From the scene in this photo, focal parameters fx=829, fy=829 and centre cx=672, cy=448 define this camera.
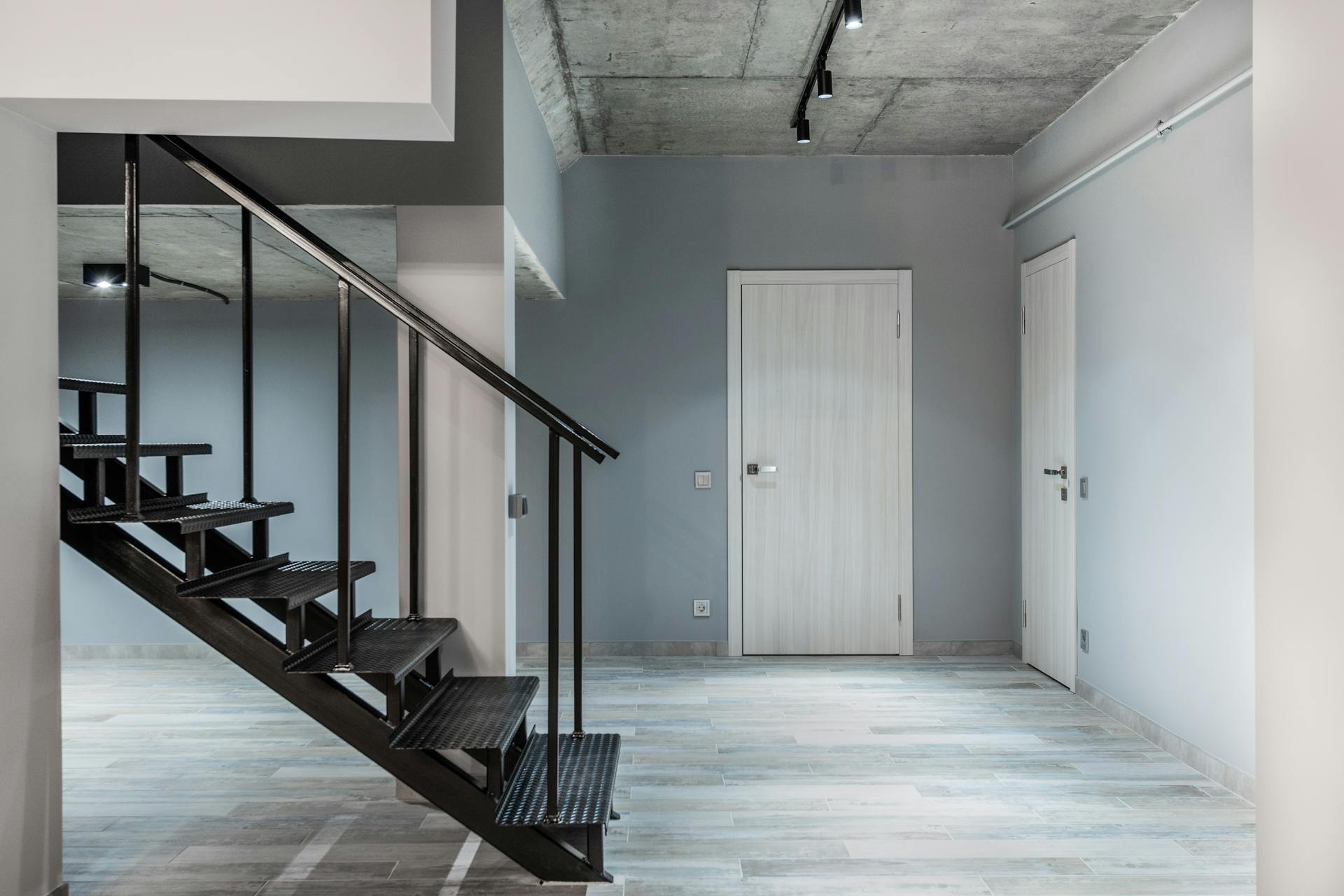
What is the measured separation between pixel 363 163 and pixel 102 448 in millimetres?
1112

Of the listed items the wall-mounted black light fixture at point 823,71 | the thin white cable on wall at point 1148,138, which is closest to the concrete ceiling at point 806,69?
the wall-mounted black light fixture at point 823,71

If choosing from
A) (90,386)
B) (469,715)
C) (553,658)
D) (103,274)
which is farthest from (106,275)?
(553,658)

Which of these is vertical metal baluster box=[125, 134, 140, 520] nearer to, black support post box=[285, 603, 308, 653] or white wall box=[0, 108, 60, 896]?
white wall box=[0, 108, 60, 896]

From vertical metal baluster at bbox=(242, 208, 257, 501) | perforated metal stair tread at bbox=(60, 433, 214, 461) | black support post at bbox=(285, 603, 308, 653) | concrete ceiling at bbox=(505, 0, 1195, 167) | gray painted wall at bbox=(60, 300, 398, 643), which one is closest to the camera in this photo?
black support post at bbox=(285, 603, 308, 653)

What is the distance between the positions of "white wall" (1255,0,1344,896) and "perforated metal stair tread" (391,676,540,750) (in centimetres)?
163

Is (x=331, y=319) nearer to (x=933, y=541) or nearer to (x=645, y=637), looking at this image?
(x=645, y=637)

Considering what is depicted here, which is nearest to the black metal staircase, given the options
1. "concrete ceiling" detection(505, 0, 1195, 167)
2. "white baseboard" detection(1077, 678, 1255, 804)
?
"concrete ceiling" detection(505, 0, 1195, 167)

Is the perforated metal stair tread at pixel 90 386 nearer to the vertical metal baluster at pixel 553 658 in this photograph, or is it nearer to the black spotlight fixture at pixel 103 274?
the black spotlight fixture at pixel 103 274

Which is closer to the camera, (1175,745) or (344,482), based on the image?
(344,482)

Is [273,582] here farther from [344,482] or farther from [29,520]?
[29,520]

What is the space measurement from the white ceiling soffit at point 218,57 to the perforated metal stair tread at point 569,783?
67.6 inches

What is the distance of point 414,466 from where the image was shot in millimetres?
2492

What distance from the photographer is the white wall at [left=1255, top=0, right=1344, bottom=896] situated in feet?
4.39

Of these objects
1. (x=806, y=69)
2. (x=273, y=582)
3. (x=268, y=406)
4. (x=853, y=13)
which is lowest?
(x=273, y=582)
